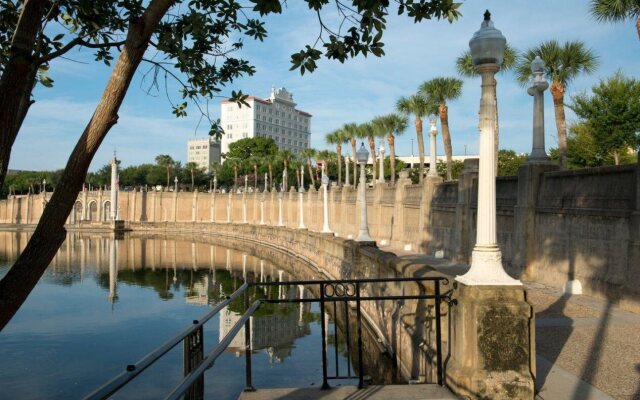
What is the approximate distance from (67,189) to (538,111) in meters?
15.4

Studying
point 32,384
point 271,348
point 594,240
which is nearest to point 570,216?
point 594,240

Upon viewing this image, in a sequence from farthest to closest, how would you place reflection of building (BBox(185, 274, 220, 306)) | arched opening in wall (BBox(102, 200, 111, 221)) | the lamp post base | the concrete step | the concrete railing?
1. arched opening in wall (BBox(102, 200, 111, 221))
2. reflection of building (BBox(185, 274, 220, 306))
3. the concrete railing
4. the concrete step
5. the lamp post base

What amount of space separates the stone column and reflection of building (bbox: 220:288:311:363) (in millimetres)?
9556

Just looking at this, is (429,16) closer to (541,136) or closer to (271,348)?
(541,136)

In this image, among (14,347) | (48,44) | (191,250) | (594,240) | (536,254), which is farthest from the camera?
(191,250)

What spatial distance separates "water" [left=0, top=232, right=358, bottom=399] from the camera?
13.8 m

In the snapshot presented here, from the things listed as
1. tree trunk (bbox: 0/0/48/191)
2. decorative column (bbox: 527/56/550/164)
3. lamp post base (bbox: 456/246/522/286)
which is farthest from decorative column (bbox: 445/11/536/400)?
decorative column (bbox: 527/56/550/164)

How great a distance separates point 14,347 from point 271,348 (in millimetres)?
8130

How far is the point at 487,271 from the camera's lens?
665cm

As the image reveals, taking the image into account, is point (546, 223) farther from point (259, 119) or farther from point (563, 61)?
point (259, 119)

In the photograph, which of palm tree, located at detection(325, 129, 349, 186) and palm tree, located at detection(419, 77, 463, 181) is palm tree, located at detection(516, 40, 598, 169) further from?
palm tree, located at detection(325, 129, 349, 186)

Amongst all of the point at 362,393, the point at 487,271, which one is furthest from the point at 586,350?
the point at 362,393

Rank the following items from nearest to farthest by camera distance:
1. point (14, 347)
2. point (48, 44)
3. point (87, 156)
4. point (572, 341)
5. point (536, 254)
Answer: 1. point (87, 156)
2. point (48, 44)
3. point (572, 341)
4. point (536, 254)
5. point (14, 347)

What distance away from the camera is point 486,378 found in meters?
6.39
